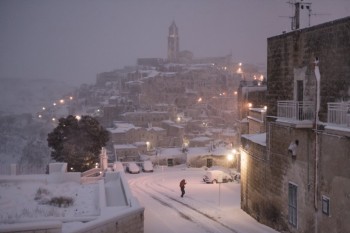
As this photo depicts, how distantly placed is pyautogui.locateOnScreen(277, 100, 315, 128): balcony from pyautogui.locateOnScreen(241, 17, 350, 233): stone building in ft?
0.10

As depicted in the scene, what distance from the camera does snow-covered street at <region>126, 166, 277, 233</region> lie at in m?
16.4

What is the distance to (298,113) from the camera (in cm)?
1362

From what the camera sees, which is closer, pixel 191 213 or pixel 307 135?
pixel 307 135

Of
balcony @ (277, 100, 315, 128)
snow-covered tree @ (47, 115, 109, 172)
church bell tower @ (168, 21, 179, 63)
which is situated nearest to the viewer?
balcony @ (277, 100, 315, 128)

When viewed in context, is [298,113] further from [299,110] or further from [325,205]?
[325,205]

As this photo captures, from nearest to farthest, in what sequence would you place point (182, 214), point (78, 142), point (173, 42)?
point (182, 214) → point (78, 142) → point (173, 42)

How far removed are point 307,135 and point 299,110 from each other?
1039mm

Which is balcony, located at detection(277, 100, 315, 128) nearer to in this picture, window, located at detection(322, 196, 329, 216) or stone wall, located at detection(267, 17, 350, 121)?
stone wall, located at detection(267, 17, 350, 121)

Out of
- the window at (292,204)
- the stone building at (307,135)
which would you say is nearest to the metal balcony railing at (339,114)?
the stone building at (307,135)

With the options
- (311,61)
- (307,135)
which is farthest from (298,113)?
(311,61)

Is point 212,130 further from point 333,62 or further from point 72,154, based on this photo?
point 333,62

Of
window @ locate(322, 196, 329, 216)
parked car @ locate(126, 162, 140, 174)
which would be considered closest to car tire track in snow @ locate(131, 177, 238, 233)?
window @ locate(322, 196, 329, 216)

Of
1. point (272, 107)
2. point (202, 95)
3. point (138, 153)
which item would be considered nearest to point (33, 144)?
point (202, 95)

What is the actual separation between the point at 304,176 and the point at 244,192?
Answer: 669 centimetres
